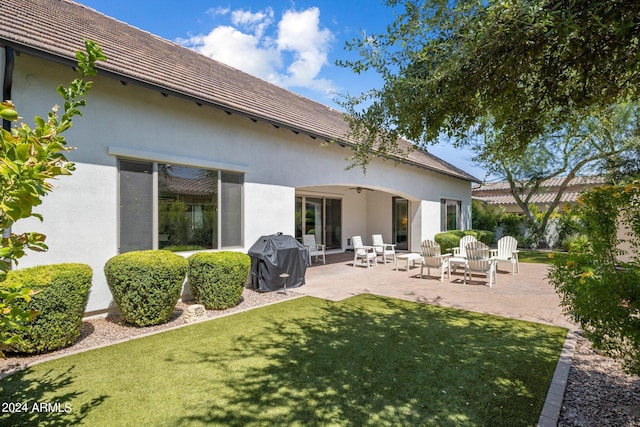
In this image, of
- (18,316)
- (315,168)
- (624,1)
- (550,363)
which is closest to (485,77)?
(624,1)

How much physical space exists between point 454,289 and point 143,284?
7.89 m

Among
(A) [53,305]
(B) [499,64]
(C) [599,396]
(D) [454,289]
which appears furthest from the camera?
(D) [454,289]

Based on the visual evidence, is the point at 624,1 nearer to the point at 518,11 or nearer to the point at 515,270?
the point at 518,11

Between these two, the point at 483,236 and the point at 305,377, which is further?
the point at 483,236

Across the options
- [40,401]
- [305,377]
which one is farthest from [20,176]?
[305,377]

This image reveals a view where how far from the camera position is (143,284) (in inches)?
232

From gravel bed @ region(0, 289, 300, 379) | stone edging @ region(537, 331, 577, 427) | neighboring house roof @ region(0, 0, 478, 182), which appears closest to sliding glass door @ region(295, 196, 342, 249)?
neighboring house roof @ region(0, 0, 478, 182)

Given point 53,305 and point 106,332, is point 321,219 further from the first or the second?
point 53,305

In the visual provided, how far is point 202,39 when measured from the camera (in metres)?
13.4

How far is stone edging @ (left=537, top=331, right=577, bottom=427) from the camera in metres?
3.42

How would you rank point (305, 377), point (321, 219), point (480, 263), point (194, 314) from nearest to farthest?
point (305, 377), point (194, 314), point (480, 263), point (321, 219)

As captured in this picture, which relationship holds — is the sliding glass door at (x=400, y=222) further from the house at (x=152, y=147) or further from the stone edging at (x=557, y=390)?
the stone edging at (x=557, y=390)

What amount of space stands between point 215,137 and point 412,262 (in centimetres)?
959

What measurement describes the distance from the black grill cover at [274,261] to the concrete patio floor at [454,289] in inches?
24.3
